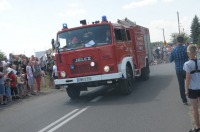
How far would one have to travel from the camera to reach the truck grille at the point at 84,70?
40.7 ft

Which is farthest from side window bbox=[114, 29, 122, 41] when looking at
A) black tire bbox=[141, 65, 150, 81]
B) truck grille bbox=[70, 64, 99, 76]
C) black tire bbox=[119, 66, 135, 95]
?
black tire bbox=[141, 65, 150, 81]

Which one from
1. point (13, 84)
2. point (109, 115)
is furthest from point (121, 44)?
point (13, 84)

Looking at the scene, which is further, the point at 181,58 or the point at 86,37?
the point at 86,37

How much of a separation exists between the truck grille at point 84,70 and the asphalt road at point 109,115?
103 centimetres

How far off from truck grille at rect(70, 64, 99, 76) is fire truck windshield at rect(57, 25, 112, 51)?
0.70m

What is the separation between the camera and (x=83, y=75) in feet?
41.1

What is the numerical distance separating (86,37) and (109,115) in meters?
3.90

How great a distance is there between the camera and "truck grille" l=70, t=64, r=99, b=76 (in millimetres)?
12414

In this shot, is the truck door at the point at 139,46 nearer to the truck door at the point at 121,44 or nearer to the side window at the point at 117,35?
the truck door at the point at 121,44

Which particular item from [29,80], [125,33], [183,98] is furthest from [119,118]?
[29,80]

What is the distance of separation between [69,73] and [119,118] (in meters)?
4.16

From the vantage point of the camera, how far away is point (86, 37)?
12.7m

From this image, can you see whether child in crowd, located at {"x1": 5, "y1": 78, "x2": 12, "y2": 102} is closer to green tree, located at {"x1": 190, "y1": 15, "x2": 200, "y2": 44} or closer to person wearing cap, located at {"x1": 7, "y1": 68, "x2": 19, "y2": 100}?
person wearing cap, located at {"x1": 7, "y1": 68, "x2": 19, "y2": 100}

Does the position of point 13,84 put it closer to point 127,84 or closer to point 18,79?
point 18,79
